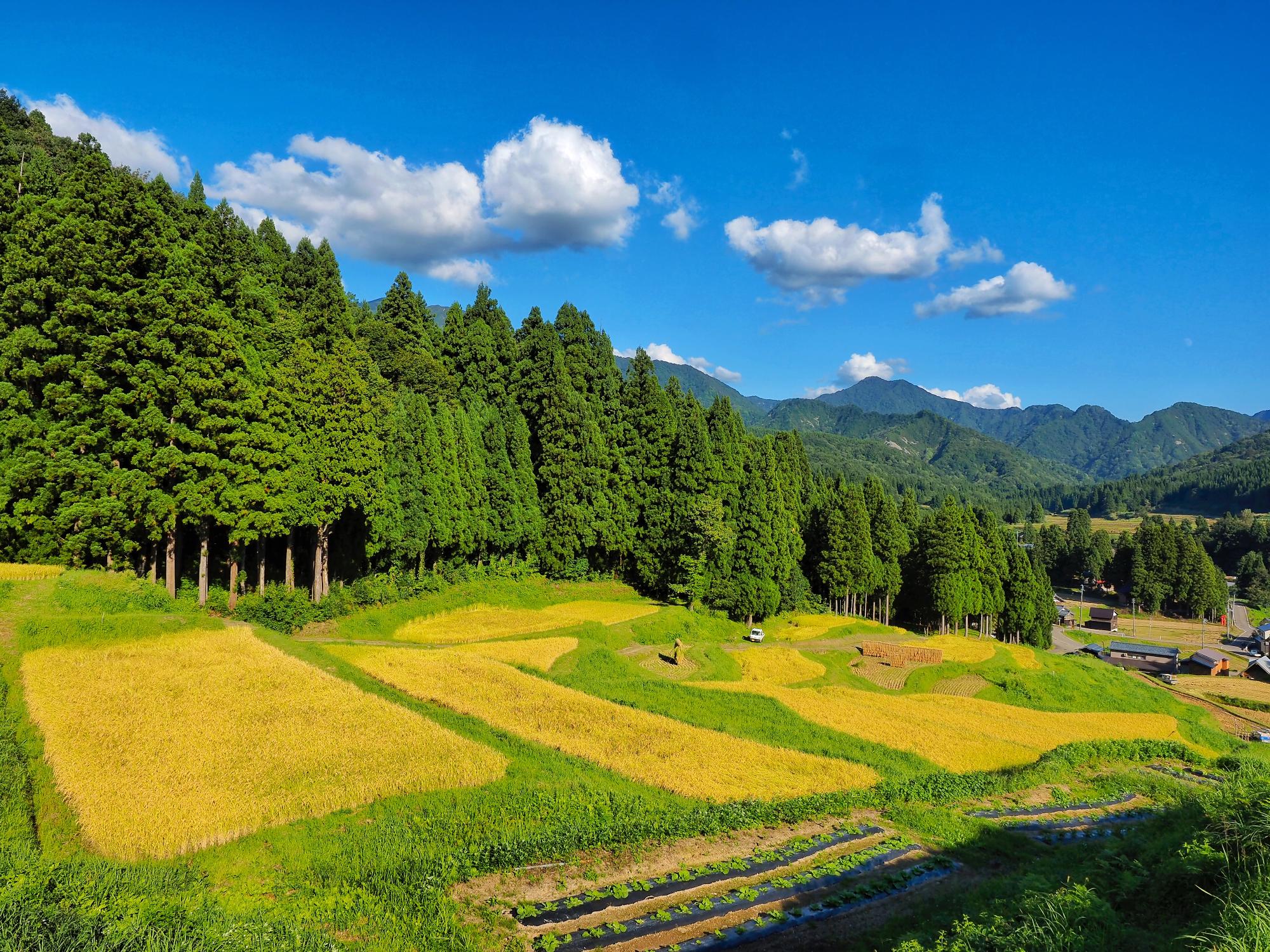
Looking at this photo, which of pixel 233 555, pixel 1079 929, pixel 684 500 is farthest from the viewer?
pixel 684 500

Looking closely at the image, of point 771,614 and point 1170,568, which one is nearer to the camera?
point 771,614

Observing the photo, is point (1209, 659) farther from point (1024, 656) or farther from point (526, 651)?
point (526, 651)

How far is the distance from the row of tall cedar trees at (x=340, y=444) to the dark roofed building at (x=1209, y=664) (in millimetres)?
19050

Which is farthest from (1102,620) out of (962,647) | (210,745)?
(210,745)

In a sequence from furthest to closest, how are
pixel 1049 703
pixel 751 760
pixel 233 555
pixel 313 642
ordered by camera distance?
pixel 1049 703, pixel 233 555, pixel 313 642, pixel 751 760

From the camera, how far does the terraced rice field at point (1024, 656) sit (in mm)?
42000

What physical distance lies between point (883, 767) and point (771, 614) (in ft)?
94.0

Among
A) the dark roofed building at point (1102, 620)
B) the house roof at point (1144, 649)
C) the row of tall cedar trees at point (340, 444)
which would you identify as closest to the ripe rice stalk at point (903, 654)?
the row of tall cedar trees at point (340, 444)

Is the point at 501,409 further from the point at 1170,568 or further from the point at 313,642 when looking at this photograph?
the point at 1170,568

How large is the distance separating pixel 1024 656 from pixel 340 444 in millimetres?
45408

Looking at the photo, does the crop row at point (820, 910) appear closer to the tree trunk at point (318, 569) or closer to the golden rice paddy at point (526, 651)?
the golden rice paddy at point (526, 651)

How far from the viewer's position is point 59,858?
10.4 meters

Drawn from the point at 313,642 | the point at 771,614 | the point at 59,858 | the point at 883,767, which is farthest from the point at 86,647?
the point at 771,614

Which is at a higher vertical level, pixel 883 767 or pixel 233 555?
pixel 233 555
